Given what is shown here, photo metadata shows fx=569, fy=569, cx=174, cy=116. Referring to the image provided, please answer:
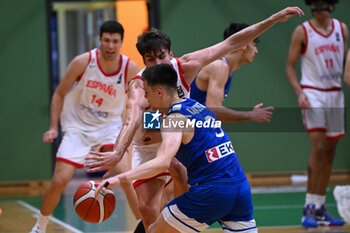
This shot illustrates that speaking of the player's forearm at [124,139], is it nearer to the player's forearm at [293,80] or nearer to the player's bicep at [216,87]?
the player's bicep at [216,87]

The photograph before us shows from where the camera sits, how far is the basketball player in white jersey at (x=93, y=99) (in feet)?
18.2

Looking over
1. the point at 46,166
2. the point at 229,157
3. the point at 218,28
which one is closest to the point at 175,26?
the point at 218,28

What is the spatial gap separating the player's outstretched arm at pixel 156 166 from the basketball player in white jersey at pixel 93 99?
237 cm

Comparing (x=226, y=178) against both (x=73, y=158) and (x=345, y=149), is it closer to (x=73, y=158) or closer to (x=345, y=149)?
(x=73, y=158)

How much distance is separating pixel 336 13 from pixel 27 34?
471 centimetres

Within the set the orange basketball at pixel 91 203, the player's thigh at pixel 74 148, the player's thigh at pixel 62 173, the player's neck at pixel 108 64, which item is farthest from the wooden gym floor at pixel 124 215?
the orange basketball at pixel 91 203

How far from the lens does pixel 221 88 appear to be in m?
4.82

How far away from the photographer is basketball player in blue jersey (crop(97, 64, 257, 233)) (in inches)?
133

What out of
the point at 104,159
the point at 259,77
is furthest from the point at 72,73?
the point at 259,77

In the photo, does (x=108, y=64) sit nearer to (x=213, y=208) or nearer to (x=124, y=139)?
(x=124, y=139)

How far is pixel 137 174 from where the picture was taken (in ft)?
9.98

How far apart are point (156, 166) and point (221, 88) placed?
6.25ft

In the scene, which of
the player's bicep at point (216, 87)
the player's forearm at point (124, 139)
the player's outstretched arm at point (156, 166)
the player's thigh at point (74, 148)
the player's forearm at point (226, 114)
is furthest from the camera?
the player's thigh at point (74, 148)

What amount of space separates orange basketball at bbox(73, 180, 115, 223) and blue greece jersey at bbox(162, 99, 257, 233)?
57 centimetres
